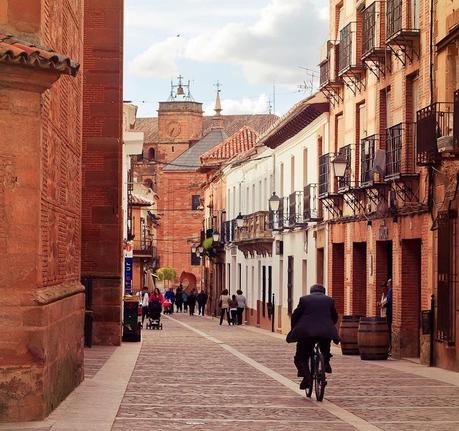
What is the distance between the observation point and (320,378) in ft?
57.7

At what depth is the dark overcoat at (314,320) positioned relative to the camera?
18094 mm

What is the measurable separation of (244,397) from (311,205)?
73.2 ft

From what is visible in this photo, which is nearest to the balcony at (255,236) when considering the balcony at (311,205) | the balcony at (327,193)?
the balcony at (311,205)

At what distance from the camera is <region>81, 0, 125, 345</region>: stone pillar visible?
102 ft

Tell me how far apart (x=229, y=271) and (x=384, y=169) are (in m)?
41.1

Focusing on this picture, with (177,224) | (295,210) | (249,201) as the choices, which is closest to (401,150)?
(295,210)

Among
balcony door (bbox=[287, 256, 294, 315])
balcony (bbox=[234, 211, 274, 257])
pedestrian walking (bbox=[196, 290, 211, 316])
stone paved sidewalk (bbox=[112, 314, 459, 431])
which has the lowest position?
stone paved sidewalk (bbox=[112, 314, 459, 431])

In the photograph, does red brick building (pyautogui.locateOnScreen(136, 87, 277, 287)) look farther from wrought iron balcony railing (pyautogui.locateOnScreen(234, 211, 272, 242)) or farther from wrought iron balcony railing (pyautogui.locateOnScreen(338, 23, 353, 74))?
wrought iron balcony railing (pyautogui.locateOnScreen(338, 23, 353, 74))

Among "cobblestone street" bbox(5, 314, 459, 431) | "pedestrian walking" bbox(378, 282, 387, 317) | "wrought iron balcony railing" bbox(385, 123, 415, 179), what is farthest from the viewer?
"pedestrian walking" bbox(378, 282, 387, 317)

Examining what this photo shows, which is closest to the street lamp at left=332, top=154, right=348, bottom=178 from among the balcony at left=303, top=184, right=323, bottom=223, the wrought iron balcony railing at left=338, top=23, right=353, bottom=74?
the wrought iron balcony railing at left=338, top=23, right=353, bottom=74

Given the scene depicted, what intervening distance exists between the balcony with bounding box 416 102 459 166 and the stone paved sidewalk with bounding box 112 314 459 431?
12.6 feet

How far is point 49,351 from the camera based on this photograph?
14586mm

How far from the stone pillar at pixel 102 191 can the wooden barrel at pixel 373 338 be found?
6.61m

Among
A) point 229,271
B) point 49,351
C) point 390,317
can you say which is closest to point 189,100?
point 229,271
